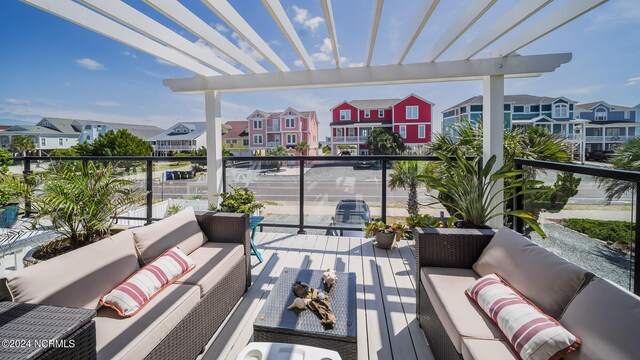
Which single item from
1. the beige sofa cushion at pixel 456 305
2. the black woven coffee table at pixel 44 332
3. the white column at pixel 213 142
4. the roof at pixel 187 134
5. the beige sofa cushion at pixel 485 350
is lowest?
the beige sofa cushion at pixel 485 350

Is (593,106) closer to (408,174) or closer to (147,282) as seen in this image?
(408,174)

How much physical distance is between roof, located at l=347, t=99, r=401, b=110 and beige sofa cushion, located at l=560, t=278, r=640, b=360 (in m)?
26.0

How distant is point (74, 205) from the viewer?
5.94ft

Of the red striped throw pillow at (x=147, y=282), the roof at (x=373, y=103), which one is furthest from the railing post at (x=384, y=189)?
the roof at (x=373, y=103)

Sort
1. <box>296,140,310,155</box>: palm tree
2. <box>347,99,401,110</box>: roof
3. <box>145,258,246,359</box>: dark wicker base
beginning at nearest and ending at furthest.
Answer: <box>145,258,246,359</box>: dark wicker base
<box>347,99,401,110</box>: roof
<box>296,140,310,155</box>: palm tree

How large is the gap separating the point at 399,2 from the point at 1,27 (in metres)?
26.9

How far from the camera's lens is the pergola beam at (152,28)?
2.29 meters

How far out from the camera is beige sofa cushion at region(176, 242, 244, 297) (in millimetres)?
1874

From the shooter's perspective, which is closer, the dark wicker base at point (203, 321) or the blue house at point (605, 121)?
the dark wicker base at point (203, 321)

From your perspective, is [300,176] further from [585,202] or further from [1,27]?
[1,27]

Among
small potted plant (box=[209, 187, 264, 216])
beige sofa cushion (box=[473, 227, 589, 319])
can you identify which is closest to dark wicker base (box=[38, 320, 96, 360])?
beige sofa cushion (box=[473, 227, 589, 319])

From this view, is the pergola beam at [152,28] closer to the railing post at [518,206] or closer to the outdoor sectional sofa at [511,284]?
the outdoor sectional sofa at [511,284]

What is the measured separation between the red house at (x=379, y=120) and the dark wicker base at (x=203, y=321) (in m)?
22.6

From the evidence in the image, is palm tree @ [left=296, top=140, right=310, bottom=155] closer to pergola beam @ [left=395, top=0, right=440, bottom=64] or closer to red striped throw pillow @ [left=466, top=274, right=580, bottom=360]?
pergola beam @ [left=395, top=0, right=440, bottom=64]
